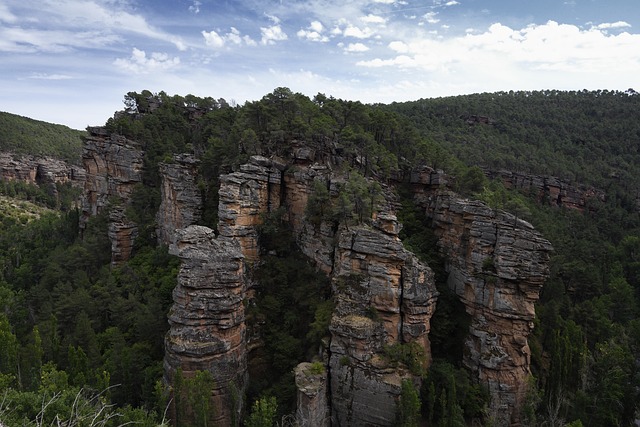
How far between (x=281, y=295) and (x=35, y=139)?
142m

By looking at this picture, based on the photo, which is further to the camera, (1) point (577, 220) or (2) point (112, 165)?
(1) point (577, 220)

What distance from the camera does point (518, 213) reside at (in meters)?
33.6

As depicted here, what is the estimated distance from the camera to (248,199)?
34.7 metres

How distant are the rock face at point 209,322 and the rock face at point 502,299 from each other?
61.8ft

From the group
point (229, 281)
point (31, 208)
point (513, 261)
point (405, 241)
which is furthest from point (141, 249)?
point (31, 208)

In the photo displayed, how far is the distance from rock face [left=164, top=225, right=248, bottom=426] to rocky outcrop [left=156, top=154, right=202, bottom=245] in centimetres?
1317

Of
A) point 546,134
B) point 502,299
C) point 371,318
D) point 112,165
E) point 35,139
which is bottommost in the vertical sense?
point 371,318

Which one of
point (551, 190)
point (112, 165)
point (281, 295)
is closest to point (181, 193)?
point (112, 165)

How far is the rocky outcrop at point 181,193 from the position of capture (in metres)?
42.5

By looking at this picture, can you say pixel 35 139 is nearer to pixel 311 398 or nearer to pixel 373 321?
pixel 311 398

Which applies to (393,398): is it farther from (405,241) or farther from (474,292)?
(405,241)

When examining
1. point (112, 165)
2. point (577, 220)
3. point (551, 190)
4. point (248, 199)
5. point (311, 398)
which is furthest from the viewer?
point (551, 190)

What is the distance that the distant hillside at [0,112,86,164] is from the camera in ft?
403

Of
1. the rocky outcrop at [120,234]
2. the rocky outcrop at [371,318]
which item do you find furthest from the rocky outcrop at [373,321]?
the rocky outcrop at [120,234]
